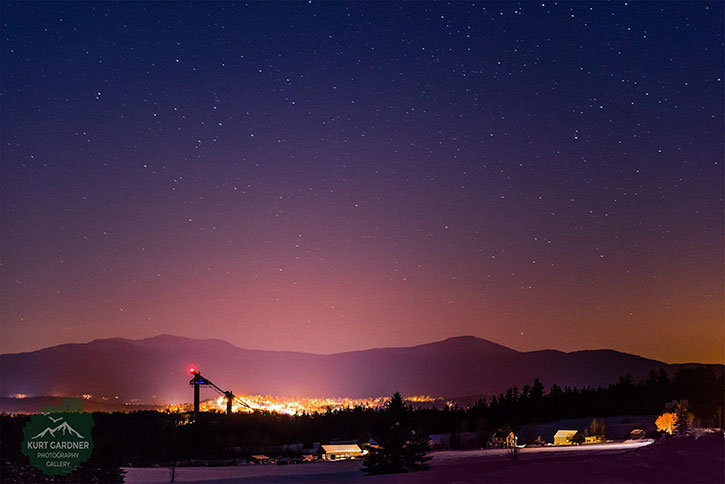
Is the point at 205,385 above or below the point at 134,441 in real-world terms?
above

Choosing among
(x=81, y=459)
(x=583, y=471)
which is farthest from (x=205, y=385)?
(x=583, y=471)

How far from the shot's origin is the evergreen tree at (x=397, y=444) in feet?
108

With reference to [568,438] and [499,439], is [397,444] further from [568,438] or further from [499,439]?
[499,439]

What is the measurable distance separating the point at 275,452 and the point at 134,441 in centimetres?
1288

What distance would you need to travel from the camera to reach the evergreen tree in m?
32.8

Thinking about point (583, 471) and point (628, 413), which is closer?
point (583, 471)

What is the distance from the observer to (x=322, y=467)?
47.3m

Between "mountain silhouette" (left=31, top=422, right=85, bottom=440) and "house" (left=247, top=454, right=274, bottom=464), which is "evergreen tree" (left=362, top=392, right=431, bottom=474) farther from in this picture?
"house" (left=247, top=454, right=274, bottom=464)

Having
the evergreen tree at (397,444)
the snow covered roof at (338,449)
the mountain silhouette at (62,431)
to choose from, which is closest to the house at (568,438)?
the snow covered roof at (338,449)

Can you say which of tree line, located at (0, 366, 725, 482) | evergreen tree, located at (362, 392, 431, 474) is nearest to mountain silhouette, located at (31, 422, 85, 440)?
evergreen tree, located at (362, 392, 431, 474)

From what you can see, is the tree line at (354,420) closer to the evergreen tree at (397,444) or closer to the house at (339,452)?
the house at (339,452)

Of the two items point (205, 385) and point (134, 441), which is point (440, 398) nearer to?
point (205, 385)

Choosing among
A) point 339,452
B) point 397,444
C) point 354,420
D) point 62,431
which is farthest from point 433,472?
point 354,420

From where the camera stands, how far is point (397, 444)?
Answer: 33.2 m
